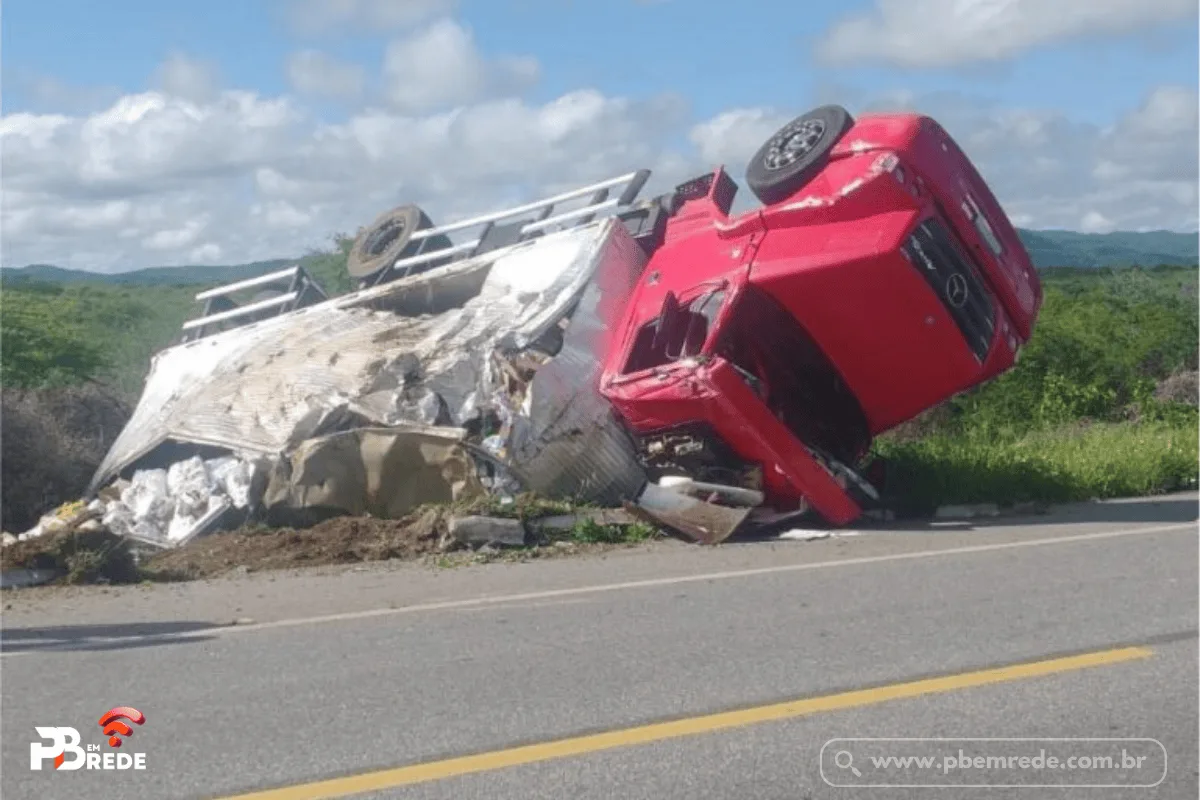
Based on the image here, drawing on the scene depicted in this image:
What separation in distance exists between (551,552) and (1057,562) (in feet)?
10.9

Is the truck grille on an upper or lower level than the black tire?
lower

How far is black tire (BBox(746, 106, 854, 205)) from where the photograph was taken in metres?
10.7

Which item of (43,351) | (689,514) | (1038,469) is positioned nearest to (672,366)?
(689,514)

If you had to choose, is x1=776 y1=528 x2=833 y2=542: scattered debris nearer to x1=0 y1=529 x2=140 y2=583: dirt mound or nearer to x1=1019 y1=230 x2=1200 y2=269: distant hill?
x1=0 y1=529 x2=140 y2=583: dirt mound

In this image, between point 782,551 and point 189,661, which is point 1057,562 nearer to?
point 782,551

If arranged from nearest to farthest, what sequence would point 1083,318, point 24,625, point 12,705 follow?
point 12,705 → point 24,625 → point 1083,318

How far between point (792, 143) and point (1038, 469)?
3.83 meters

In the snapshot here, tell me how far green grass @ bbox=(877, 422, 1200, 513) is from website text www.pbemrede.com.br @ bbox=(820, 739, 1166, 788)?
6.87 metres

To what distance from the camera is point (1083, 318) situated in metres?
19.8

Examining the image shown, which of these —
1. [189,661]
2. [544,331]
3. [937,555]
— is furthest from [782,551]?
[189,661]

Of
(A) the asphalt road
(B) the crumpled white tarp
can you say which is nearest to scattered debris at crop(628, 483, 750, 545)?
(B) the crumpled white tarp

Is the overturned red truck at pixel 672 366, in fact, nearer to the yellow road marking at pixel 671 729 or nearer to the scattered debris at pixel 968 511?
the scattered debris at pixel 968 511

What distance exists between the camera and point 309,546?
10.1 m

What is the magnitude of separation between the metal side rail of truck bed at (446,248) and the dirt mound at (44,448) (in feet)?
5.27
